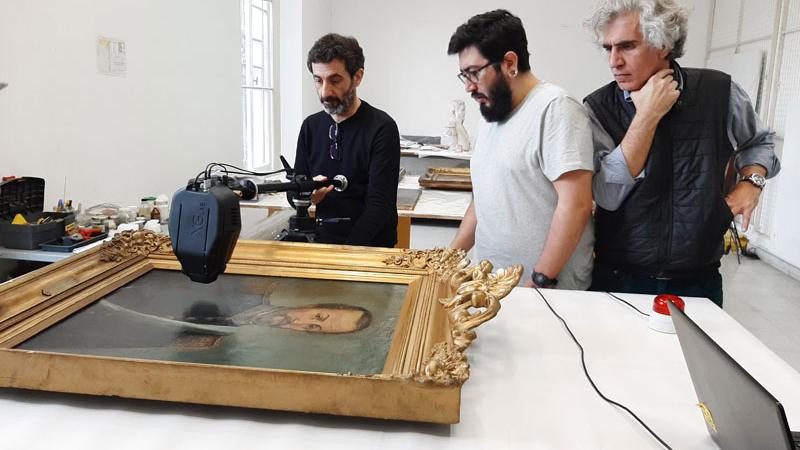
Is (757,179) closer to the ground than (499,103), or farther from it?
closer to the ground

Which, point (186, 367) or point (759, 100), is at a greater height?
point (759, 100)

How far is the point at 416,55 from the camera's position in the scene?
25.9 ft

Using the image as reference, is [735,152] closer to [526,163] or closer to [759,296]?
[526,163]

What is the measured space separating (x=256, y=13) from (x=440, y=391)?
5.49 meters

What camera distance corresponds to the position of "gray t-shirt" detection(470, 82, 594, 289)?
1623 mm

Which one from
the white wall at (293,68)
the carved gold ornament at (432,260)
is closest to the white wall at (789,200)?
the white wall at (293,68)

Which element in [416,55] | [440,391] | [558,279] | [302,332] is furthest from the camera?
[416,55]

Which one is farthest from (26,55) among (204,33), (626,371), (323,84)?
(626,371)

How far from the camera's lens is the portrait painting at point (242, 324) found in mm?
946

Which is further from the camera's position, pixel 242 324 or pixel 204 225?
pixel 242 324

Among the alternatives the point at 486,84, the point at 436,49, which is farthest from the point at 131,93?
the point at 436,49

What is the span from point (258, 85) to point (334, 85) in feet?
12.5

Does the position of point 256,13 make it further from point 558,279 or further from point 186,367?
point 186,367

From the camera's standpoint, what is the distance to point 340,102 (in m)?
2.27
